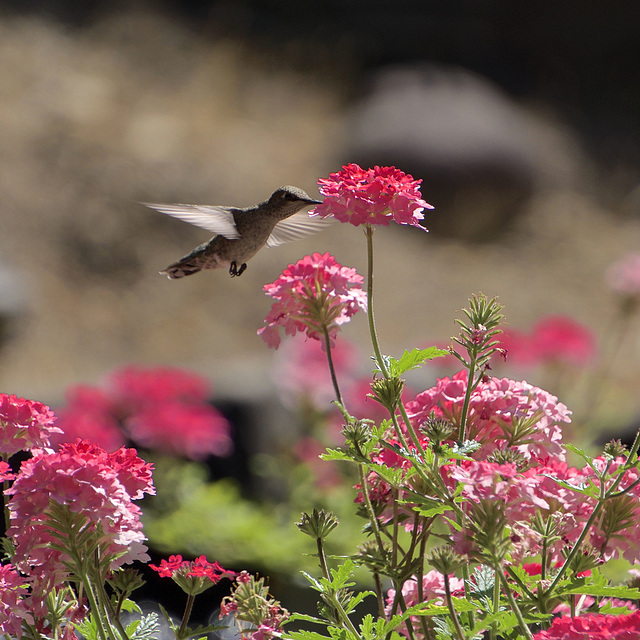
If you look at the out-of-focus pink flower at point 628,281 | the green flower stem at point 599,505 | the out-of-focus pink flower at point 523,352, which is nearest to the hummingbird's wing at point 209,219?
the green flower stem at point 599,505

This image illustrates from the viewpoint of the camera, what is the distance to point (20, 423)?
1.03m

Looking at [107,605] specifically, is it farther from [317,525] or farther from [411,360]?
[411,360]

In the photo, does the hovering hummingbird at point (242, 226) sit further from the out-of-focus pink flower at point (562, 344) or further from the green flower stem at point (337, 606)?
the out-of-focus pink flower at point (562, 344)

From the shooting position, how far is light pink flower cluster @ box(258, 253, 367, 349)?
1.02 m

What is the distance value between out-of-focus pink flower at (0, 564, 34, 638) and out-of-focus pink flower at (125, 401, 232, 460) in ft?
8.21

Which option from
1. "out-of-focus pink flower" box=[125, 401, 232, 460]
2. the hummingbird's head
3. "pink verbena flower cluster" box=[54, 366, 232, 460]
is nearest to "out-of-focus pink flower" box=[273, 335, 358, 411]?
"pink verbena flower cluster" box=[54, 366, 232, 460]

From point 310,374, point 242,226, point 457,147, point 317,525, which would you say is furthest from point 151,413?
point 457,147

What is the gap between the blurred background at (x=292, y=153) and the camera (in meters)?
7.57

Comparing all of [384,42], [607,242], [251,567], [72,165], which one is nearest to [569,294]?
[607,242]

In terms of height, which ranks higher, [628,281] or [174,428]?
[628,281]

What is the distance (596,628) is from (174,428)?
2834mm

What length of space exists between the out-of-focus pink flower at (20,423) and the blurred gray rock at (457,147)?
7326mm

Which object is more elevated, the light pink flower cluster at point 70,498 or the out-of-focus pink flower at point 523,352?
the light pink flower cluster at point 70,498

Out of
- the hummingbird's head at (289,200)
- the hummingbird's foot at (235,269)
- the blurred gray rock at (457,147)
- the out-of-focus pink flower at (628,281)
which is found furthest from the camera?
the blurred gray rock at (457,147)
